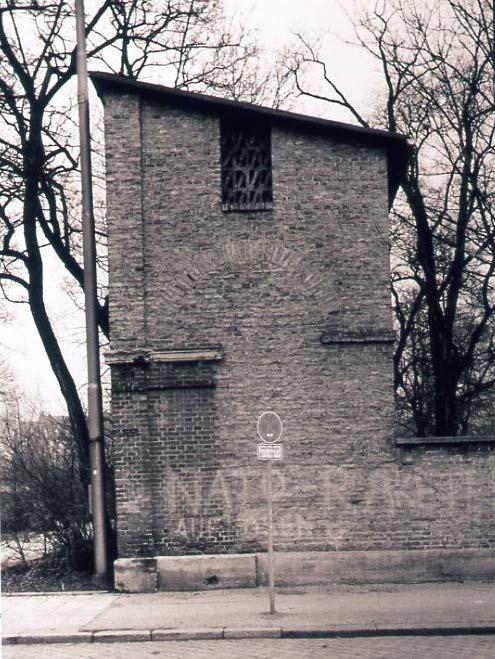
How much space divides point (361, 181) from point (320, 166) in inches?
27.1

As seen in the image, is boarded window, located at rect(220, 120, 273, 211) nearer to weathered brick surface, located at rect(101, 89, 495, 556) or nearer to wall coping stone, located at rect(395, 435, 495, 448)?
weathered brick surface, located at rect(101, 89, 495, 556)

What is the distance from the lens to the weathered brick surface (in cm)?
1339

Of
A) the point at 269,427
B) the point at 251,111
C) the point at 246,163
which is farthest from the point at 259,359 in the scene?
the point at 251,111

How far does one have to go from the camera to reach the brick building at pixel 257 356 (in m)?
13.3

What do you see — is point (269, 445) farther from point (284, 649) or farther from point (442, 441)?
point (442, 441)

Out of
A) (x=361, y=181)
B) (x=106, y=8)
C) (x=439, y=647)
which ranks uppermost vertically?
(x=106, y=8)

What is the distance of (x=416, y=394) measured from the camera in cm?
2920

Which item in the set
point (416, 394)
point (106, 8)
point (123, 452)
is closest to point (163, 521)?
point (123, 452)

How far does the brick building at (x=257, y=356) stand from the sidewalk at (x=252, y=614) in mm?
548

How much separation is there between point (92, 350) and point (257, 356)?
8.47 ft

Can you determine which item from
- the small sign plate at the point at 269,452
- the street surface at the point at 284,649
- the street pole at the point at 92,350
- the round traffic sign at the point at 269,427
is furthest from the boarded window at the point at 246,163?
the street surface at the point at 284,649

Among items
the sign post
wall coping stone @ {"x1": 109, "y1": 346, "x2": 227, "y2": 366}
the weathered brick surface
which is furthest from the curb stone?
wall coping stone @ {"x1": 109, "y1": 346, "x2": 227, "y2": 366}

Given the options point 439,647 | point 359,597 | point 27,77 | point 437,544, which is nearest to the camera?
point 439,647

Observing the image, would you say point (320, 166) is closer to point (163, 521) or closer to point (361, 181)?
point (361, 181)
